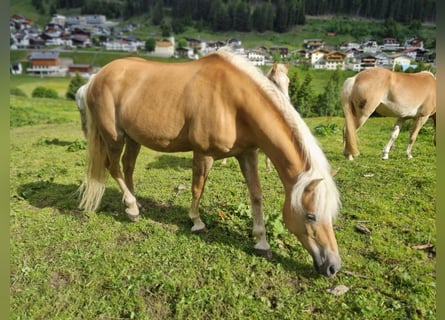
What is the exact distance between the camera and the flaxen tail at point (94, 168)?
5.25 metres

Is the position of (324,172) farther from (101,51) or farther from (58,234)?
(101,51)

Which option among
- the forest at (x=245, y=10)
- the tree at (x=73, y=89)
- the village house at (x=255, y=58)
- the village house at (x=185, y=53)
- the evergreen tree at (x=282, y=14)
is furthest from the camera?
the village house at (x=185, y=53)

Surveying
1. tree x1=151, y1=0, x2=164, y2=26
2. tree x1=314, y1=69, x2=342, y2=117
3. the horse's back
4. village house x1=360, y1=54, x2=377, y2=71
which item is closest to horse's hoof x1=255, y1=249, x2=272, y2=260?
the horse's back

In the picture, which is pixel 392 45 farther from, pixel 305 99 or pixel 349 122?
pixel 305 99

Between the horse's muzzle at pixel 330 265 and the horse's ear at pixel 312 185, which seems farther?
the horse's muzzle at pixel 330 265

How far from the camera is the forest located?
39.1 feet

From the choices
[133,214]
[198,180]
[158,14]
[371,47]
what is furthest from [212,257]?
[158,14]

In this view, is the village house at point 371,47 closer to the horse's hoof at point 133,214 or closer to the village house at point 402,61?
the village house at point 402,61

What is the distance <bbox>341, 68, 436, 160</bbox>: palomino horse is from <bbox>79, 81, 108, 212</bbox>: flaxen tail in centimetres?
591

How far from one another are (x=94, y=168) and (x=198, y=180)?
203 centimetres

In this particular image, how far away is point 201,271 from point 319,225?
1.56m

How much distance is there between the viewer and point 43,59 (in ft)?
219

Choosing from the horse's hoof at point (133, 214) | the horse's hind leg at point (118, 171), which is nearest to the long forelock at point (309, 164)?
the horse's hind leg at point (118, 171)

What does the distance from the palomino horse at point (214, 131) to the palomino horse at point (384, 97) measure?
4.79 m
